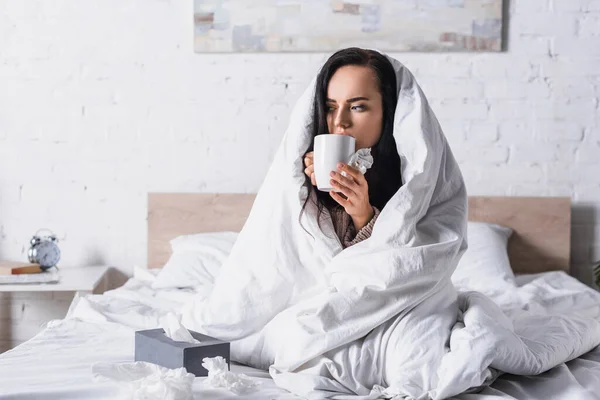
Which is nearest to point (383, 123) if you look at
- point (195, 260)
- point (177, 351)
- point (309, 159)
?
point (309, 159)

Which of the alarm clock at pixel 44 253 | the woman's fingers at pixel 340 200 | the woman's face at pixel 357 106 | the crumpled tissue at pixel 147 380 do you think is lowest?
the alarm clock at pixel 44 253

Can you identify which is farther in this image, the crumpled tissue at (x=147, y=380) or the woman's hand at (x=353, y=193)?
the woman's hand at (x=353, y=193)

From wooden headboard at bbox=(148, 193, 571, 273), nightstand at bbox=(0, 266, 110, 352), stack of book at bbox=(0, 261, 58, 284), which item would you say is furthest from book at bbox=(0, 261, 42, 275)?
wooden headboard at bbox=(148, 193, 571, 273)

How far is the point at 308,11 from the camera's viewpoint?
2.85 m

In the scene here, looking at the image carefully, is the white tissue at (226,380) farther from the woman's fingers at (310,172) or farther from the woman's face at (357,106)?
the woman's face at (357,106)

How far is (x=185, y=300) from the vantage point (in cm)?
208

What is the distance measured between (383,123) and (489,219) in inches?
54.3

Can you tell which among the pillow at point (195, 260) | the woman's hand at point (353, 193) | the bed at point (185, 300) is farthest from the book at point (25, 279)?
the woman's hand at point (353, 193)

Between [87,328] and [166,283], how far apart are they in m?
0.67

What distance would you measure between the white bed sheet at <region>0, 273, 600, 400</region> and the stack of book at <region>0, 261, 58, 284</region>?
0.47 metres

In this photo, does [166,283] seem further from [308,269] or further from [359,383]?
[359,383]

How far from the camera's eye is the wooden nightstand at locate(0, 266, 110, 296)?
7.92 feet

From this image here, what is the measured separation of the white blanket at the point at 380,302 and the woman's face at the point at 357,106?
2.0 inches

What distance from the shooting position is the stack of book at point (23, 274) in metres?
2.46
